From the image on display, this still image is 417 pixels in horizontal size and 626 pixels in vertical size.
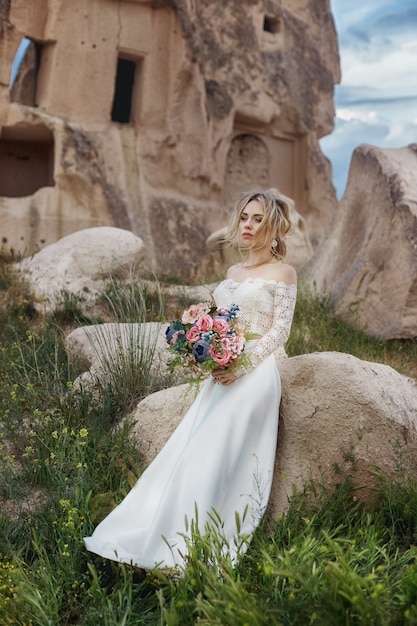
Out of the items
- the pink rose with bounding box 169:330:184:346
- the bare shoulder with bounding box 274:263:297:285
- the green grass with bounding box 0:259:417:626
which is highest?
the bare shoulder with bounding box 274:263:297:285

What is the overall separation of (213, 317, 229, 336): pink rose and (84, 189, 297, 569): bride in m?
0.19

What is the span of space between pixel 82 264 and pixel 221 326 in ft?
15.6

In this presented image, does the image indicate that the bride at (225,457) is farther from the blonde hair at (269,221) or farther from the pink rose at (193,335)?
the pink rose at (193,335)

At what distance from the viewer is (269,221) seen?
4.05 meters

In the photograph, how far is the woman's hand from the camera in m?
3.70

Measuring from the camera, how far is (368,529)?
345 cm

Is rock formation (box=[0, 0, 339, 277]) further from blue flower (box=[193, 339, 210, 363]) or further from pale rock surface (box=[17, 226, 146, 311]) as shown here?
blue flower (box=[193, 339, 210, 363])

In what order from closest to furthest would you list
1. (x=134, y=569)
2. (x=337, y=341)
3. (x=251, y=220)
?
(x=134, y=569)
(x=251, y=220)
(x=337, y=341)

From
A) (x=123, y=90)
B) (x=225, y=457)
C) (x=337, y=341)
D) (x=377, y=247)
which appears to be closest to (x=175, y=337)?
(x=225, y=457)

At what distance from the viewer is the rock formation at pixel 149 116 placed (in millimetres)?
12836

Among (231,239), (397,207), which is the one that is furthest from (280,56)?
(231,239)

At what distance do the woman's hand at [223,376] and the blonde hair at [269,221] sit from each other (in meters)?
0.77

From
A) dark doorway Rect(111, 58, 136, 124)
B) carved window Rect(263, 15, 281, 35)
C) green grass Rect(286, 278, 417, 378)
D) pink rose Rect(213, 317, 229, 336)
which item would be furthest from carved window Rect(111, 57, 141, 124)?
pink rose Rect(213, 317, 229, 336)

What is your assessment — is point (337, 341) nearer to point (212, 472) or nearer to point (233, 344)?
point (233, 344)
